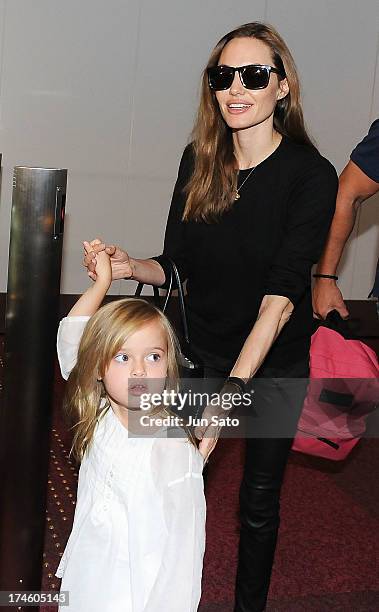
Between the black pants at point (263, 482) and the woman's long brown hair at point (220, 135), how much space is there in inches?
17.0

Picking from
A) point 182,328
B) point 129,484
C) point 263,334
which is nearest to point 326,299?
point 182,328

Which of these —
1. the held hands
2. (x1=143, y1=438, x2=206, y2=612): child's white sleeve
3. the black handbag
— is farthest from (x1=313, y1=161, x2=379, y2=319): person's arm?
(x1=143, y1=438, x2=206, y2=612): child's white sleeve

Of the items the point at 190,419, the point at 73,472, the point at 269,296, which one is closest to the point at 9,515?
the point at 190,419

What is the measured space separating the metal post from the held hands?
123cm

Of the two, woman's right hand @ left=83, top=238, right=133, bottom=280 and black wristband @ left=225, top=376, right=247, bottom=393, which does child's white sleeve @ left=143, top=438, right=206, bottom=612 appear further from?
woman's right hand @ left=83, top=238, right=133, bottom=280

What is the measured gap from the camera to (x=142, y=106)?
6242 mm

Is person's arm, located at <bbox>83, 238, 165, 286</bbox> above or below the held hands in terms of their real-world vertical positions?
above

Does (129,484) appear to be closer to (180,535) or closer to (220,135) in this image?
(180,535)

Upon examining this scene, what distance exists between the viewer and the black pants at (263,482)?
273 cm

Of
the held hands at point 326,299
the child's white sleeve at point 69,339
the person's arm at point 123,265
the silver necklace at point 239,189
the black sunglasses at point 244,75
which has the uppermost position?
the black sunglasses at point 244,75

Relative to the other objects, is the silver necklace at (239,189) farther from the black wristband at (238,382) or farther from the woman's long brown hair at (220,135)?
the black wristband at (238,382)

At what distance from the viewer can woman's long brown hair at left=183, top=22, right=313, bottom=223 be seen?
2602 mm

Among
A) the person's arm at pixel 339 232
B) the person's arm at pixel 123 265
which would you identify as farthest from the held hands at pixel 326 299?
the person's arm at pixel 123 265

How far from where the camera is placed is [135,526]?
204 cm
